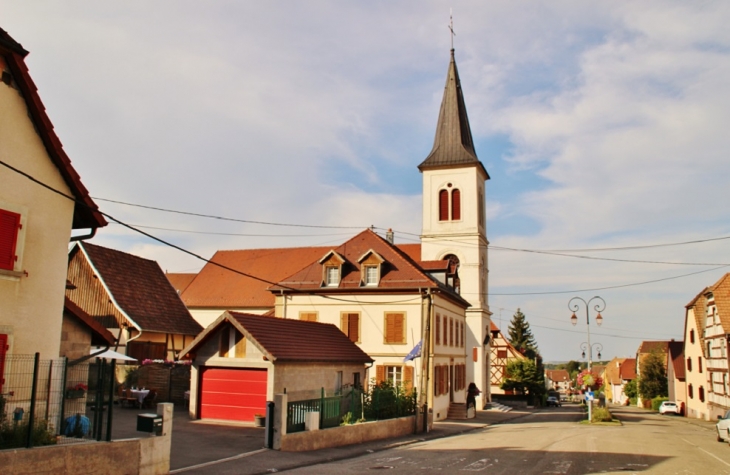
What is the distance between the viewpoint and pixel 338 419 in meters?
20.6

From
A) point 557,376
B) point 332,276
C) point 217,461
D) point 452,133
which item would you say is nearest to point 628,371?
point 557,376

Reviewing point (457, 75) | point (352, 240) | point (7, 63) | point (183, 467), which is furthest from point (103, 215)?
point (457, 75)

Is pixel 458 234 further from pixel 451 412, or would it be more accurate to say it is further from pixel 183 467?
pixel 183 467

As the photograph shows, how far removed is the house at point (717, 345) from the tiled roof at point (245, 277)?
28.1 metres

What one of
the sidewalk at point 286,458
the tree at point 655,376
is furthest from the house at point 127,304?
the tree at point 655,376

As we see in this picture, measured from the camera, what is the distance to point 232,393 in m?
23.3

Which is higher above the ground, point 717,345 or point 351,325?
point 351,325

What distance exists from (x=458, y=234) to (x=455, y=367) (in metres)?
12.6

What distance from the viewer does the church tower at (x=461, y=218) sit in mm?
46500

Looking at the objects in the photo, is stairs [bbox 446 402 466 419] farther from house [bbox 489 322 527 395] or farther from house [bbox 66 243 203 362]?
house [bbox 489 322 527 395]

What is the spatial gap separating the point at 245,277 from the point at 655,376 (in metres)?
47.2

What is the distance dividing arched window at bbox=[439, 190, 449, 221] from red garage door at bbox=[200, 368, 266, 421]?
28.6 metres

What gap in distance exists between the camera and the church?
3275cm

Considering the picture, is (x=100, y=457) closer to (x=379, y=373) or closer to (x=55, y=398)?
(x=55, y=398)
